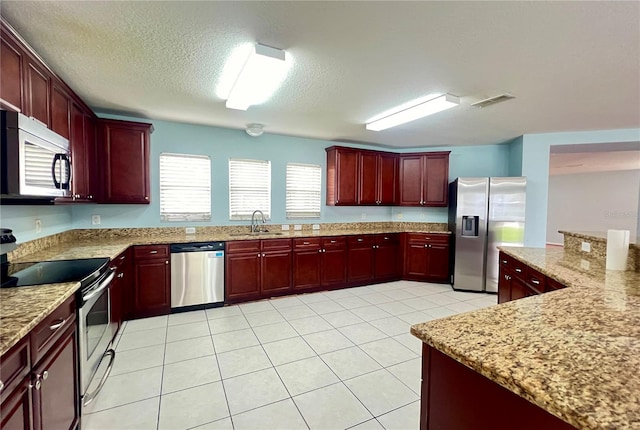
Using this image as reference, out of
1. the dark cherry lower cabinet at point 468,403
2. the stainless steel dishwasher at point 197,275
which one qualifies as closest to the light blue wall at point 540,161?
the dark cherry lower cabinet at point 468,403

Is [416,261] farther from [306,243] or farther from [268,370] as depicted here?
[268,370]

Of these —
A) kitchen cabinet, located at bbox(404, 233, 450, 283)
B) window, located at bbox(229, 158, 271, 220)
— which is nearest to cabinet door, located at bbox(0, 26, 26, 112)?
window, located at bbox(229, 158, 271, 220)

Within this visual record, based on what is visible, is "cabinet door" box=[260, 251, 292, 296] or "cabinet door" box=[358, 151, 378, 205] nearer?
"cabinet door" box=[260, 251, 292, 296]

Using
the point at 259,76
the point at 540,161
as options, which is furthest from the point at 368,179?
the point at 259,76

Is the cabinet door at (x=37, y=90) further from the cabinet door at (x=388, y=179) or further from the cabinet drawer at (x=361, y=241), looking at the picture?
the cabinet door at (x=388, y=179)

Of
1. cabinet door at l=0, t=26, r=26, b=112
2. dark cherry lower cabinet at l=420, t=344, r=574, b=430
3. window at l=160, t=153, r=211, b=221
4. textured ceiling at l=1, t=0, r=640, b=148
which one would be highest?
textured ceiling at l=1, t=0, r=640, b=148

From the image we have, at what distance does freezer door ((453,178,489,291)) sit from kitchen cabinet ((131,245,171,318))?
4.21 metres

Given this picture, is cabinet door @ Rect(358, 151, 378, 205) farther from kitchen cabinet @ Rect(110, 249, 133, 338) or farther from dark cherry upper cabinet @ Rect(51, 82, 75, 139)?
dark cherry upper cabinet @ Rect(51, 82, 75, 139)

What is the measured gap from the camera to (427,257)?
4.95 meters

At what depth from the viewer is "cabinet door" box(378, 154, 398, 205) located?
16.9ft

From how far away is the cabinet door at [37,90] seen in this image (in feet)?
6.22

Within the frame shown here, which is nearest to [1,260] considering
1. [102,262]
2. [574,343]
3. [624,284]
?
[102,262]

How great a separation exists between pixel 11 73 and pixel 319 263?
363 centimetres

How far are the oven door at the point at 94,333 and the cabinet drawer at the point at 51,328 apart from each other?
105mm
